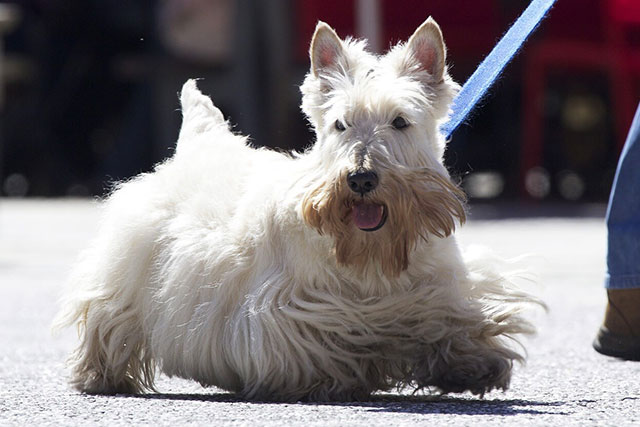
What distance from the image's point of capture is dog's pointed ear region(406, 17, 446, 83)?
4.82 m

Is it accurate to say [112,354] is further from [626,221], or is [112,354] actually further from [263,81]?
[263,81]

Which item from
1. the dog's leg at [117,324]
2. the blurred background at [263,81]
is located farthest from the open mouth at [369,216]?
the blurred background at [263,81]

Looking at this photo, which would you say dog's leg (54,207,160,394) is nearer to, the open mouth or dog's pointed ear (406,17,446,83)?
the open mouth

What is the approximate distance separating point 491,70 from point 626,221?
0.94 meters

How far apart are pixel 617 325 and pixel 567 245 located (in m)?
7.76

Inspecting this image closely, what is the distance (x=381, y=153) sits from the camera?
446 cm

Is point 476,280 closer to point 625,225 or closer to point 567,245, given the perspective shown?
point 625,225

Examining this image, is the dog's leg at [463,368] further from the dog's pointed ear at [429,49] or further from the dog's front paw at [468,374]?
the dog's pointed ear at [429,49]

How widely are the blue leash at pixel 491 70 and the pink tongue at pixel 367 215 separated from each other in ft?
2.26

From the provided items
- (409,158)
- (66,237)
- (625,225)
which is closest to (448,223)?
(409,158)

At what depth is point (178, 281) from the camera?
16.0 feet

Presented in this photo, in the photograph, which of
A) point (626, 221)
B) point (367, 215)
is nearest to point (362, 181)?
point (367, 215)

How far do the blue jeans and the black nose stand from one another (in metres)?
1.61

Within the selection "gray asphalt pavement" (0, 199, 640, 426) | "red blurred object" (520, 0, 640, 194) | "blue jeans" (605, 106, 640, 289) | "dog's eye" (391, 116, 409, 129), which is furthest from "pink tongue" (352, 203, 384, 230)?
"red blurred object" (520, 0, 640, 194)
